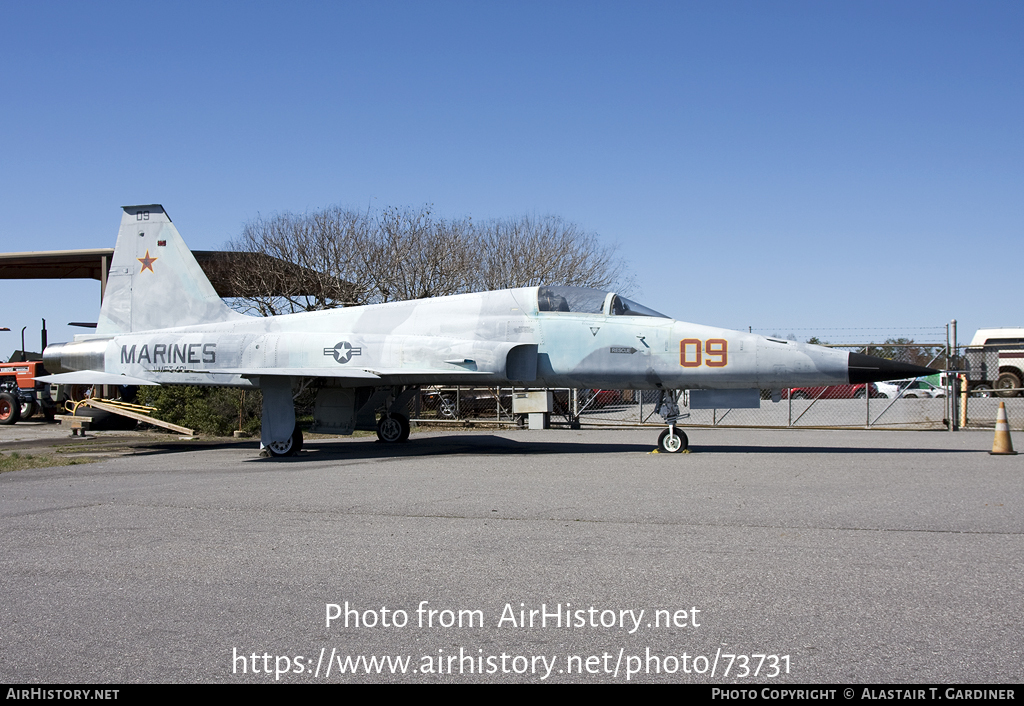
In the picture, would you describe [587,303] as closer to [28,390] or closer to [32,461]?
[32,461]

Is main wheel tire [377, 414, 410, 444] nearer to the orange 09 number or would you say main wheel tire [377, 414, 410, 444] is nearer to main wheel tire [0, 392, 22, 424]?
the orange 09 number

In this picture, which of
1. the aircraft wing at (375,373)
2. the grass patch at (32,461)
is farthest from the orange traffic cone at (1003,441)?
the grass patch at (32,461)

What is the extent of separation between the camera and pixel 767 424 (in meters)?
22.4

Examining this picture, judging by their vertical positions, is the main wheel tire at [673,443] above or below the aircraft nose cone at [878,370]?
below

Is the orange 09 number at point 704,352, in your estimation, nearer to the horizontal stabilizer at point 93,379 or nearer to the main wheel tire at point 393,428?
the main wheel tire at point 393,428

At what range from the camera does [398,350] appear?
1408 centimetres

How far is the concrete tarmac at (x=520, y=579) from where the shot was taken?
3477 millimetres

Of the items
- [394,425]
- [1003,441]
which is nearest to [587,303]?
[394,425]

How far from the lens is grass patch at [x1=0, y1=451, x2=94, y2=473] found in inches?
476

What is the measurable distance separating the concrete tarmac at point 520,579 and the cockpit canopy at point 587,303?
4194 mm

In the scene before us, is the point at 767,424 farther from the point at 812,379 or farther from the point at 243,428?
A: the point at 243,428

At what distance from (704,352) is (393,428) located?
6864 mm

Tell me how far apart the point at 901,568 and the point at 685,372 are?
25.9ft
